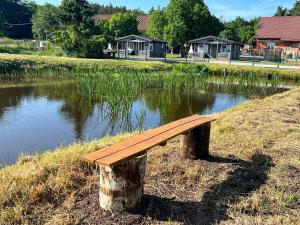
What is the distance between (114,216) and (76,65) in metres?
17.8

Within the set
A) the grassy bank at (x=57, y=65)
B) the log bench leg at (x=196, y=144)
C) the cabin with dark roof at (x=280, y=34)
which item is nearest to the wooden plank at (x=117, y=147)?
the log bench leg at (x=196, y=144)

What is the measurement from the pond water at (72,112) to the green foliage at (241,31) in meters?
23.0

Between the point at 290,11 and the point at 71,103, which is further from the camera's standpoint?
the point at 290,11

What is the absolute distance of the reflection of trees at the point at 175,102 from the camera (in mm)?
11328

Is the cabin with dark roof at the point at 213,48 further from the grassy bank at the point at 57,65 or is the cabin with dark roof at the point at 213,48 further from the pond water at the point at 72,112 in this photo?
the pond water at the point at 72,112

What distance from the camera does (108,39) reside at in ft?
104

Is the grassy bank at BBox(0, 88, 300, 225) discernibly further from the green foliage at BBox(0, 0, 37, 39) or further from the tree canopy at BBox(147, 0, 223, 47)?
the green foliage at BBox(0, 0, 37, 39)

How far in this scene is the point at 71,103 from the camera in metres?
12.2

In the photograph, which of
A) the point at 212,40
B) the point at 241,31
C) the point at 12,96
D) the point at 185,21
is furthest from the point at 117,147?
the point at 241,31

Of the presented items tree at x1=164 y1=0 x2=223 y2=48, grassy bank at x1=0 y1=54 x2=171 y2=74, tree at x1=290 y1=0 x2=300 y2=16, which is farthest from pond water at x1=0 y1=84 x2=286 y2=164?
tree at x1=290 y1=0 x2=300 y2=16

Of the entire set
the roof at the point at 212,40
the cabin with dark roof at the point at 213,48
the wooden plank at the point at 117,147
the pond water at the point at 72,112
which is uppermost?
the roof at the point at 212,40

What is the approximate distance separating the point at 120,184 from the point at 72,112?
785 cm

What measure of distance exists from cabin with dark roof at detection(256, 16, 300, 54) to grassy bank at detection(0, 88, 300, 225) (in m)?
35.3

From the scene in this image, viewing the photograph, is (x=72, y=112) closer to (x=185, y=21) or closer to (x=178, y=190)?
(x=178, y=190)
